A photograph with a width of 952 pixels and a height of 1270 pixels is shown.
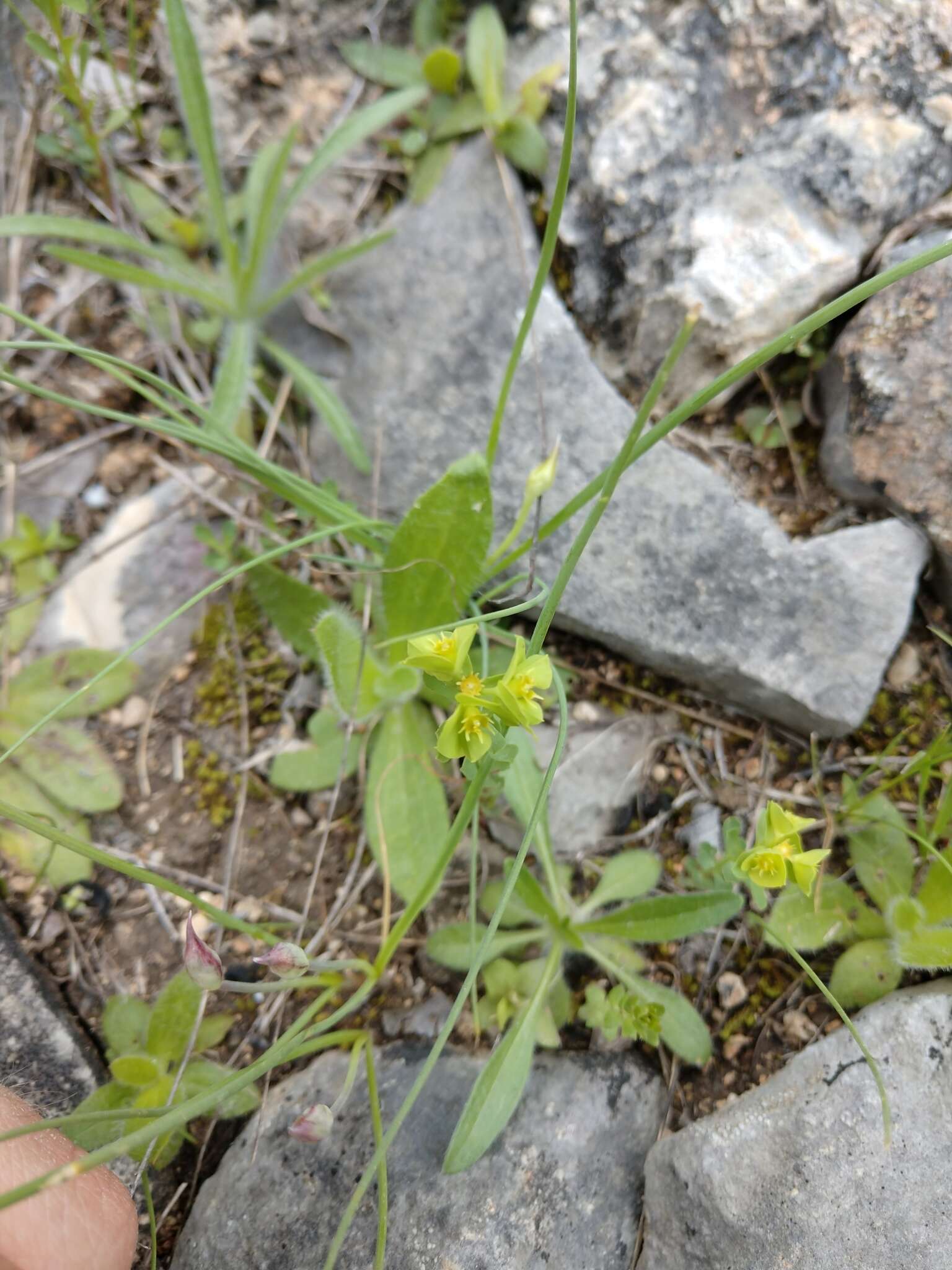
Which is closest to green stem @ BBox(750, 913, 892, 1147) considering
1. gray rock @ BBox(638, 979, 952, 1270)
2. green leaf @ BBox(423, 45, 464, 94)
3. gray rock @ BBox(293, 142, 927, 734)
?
gray rock @ BBox(638, 979, 952, 1270)

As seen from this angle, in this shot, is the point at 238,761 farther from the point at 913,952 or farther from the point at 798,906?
the point at 913,952

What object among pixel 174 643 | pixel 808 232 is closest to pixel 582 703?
pixel 174 643

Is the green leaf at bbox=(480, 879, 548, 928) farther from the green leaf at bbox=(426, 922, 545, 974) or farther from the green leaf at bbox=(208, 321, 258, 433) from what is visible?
the green leaf at bbox=(208, 321, 258, 433)

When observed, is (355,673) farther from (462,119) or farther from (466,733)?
(462,119)

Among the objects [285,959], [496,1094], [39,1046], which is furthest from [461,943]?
[39,1046]

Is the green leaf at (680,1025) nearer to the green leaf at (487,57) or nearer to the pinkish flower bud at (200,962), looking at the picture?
the pinkish flower bud at (200,962)

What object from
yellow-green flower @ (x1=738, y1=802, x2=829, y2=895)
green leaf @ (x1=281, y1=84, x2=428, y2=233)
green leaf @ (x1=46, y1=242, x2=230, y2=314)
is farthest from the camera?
green leaf @ (x1=281, y1=84, x2=428, y2=233)

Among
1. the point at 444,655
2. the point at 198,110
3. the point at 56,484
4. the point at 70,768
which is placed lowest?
the point at 70,768
